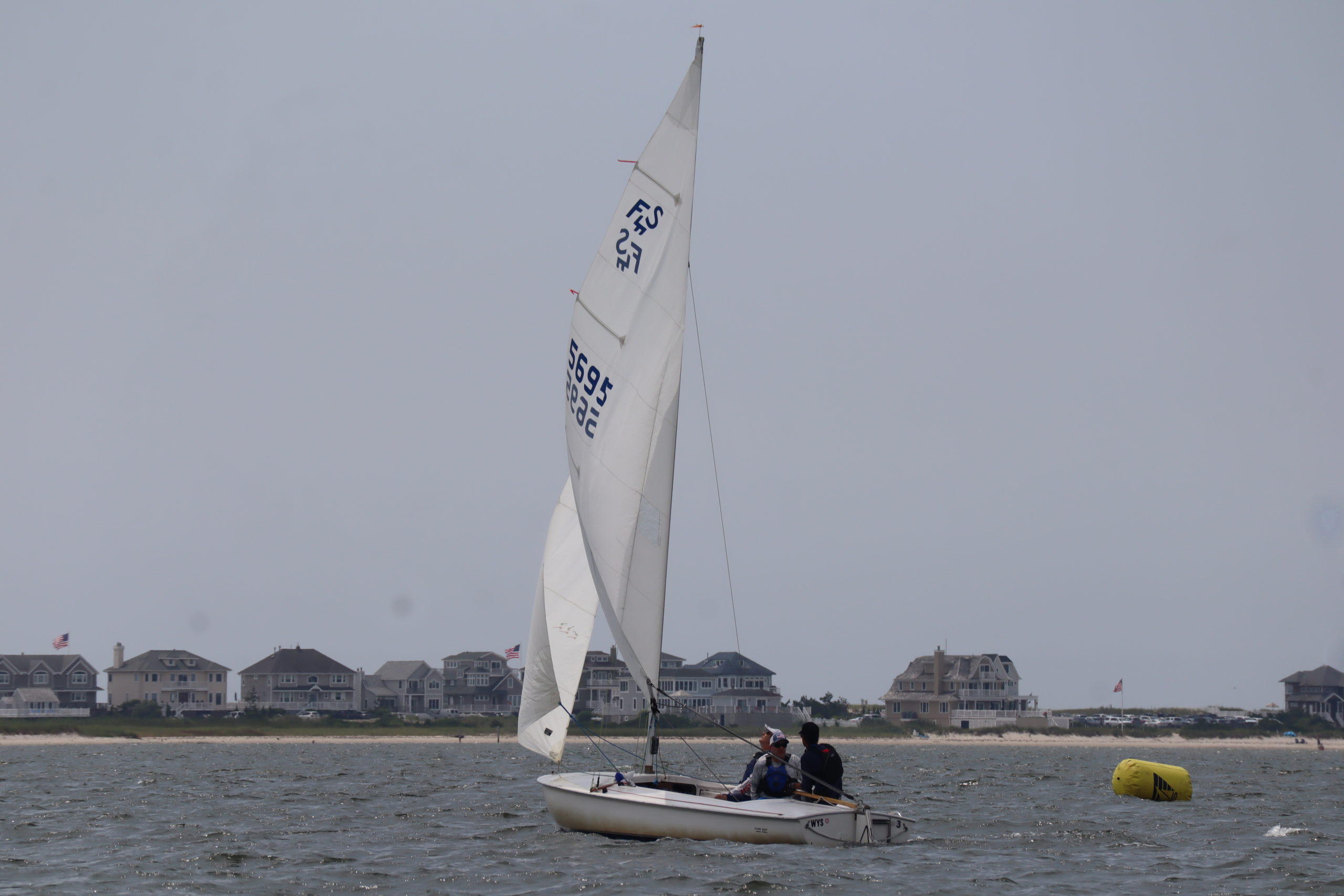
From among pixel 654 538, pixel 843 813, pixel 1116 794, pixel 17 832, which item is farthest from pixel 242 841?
pixel 1116 794

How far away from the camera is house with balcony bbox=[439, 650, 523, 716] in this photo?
421 ft

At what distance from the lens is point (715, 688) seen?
129 metres

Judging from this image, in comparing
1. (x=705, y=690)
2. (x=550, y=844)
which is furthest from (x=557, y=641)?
(x=705, y=690)

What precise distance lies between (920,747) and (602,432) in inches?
3452

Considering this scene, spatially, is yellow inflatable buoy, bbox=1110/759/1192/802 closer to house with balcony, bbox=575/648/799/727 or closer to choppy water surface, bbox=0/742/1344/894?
choppy water surface, bbox=0/742/1344/894

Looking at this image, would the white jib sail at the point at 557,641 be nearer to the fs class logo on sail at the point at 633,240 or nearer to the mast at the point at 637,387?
the mast at the point at 637,387

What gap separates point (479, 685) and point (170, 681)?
28.4 meters

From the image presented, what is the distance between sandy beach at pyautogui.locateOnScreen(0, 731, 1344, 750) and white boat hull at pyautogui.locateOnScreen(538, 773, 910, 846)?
64.8 m

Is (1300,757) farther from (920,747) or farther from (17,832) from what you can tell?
(17,832)

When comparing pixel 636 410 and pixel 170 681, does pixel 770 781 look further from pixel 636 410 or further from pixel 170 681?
pixel 170 681

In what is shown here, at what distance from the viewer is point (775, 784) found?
2120 centimetres

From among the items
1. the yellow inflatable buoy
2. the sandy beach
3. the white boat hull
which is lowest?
the sandy beach

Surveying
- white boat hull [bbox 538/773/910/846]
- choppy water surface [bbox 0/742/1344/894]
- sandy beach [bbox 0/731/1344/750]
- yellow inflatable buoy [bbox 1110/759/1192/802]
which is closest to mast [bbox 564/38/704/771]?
white boat hull [bbox 538/773/910/846]

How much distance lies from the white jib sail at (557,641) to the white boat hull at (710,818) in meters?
3.14
